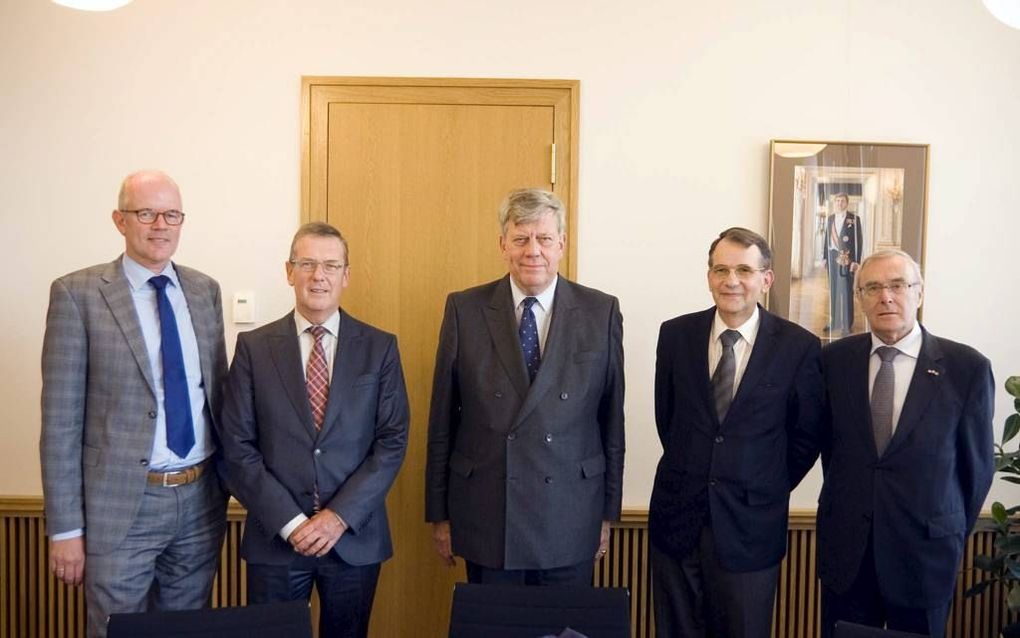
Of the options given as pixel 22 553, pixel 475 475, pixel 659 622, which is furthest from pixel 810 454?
pixel 22 553

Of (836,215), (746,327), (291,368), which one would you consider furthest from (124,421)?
(836,215)

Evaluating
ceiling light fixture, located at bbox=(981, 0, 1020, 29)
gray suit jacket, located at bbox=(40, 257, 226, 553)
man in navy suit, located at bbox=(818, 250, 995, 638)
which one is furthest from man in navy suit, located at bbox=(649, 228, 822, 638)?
gray suit jacket, located at bbox=(40, 257, 226, 553)

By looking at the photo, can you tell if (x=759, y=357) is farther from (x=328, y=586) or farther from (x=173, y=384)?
(x=173, y=384)

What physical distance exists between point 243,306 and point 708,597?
6.67 ft

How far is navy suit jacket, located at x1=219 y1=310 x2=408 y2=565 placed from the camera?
7.36 ft

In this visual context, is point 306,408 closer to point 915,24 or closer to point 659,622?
point 659,622

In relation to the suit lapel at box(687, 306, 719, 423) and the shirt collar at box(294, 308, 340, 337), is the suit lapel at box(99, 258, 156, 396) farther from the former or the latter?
the suit lapel at box(687, 306, 719, 423)

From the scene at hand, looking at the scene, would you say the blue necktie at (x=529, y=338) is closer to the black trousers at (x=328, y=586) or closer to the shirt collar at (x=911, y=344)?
the black trousers at (x=328, y=586)

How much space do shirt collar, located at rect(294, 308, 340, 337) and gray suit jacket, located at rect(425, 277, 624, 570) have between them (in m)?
0.32

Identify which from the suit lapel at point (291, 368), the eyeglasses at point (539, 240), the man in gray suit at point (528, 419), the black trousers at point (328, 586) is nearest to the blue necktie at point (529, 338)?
the man in gray suit at point (528, 419)

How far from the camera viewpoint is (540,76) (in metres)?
3.14

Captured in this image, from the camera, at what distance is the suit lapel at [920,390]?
2.22m

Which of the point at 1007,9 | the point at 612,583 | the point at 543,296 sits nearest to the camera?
the point at 1007,9

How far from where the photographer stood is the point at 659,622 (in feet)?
8.00
